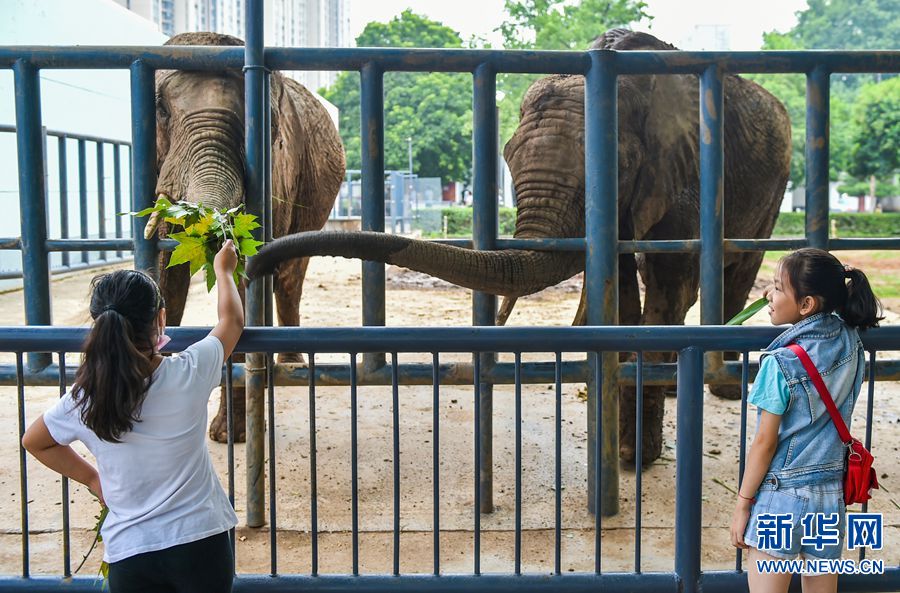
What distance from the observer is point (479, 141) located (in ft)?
16.5

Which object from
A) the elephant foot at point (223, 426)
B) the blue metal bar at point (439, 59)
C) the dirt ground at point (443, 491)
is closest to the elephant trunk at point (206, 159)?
the blue metal bar at point (439, 59)

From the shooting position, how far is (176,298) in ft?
20.7

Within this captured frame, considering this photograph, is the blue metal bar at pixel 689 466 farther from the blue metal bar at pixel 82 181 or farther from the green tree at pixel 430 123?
the green tree at pixel 430 123

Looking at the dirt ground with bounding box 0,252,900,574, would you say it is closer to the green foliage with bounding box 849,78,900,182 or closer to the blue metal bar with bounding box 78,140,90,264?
the blue metal bar with bounding box 78,140,90,264

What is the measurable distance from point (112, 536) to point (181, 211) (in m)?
1.35

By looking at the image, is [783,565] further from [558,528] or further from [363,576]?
[363,576]

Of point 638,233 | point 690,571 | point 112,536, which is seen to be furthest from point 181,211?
point 638,233

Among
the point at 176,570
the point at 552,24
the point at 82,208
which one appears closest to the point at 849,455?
the point at 176,570

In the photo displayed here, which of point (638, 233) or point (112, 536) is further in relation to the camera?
point (638, 233)

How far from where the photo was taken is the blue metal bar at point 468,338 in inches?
123

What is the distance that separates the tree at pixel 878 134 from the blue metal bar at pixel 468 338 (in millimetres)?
44785

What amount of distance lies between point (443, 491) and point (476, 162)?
1.93 metres

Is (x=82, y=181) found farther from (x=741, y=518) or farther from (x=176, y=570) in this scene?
(x=741, y=518)

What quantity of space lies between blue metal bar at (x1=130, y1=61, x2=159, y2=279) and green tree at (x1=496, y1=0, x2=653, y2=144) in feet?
108
